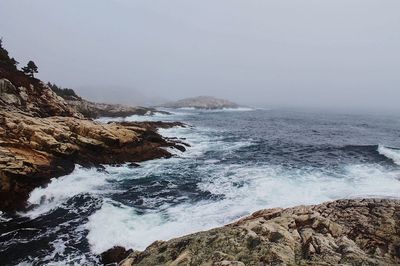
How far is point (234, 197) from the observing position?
855 inches

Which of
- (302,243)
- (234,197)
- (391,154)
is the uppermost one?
(302,243)

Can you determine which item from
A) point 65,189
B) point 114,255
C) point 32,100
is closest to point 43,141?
point 65,189

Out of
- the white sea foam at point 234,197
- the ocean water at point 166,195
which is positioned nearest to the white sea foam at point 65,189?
the ocean water at point 166,195

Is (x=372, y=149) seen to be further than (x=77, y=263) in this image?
Yes

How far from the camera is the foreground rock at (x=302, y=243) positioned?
25.8 feet

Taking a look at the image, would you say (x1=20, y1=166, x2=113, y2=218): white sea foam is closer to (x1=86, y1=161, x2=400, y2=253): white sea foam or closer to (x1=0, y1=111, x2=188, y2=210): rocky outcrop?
(x1=0, y1=111, x2=188, y2=210): rocky outcrop

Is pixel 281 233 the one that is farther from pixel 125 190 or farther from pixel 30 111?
pixel 30 111

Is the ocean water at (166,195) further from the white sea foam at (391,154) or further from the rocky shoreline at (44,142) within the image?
the rocky shoreline at (44,142)

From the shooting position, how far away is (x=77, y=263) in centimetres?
1395

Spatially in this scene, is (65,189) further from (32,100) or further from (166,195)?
(32,100)

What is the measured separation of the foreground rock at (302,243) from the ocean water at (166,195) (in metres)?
6.83

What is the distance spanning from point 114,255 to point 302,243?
30.4 ft

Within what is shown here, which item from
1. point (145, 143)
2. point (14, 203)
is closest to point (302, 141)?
point (145, 143)

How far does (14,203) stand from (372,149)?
130ft
